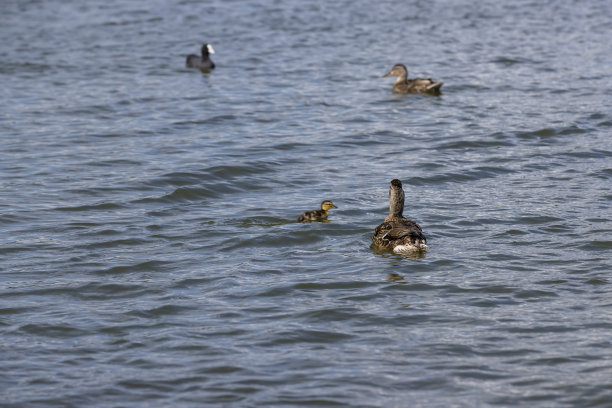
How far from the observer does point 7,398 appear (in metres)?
7.69

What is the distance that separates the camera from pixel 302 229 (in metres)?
12.0

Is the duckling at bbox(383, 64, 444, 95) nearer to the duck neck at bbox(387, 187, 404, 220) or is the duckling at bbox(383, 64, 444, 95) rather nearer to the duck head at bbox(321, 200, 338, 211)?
the duck head at bbox(321, 200, 338, 211)

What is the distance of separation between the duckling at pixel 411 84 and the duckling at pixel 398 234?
31.6 feet

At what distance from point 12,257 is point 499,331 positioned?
220 inches

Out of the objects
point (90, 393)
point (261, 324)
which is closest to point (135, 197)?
point (261, 324)

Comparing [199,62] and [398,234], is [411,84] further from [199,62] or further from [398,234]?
[398,234]

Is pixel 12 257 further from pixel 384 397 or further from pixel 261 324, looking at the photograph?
pixel 384 397

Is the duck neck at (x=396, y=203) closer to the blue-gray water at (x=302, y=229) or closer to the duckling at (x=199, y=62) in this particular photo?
the blue-gray water at (x=302, y=229)

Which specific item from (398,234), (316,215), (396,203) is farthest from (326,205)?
(398,234)

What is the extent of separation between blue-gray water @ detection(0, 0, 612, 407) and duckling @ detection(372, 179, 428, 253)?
0.17m

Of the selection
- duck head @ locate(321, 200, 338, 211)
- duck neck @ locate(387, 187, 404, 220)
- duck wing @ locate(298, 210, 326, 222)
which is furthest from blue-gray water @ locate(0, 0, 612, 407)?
duck neck @ locate(387, 187, 404, 220)

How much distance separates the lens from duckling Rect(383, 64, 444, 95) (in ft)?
69.2

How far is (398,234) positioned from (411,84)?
10.9 meters

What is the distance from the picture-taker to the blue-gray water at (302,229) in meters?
8.07
